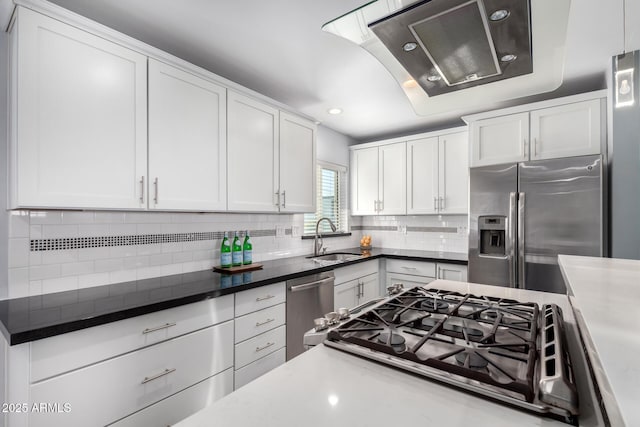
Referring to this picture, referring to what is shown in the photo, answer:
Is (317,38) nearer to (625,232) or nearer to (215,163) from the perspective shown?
(215,163)

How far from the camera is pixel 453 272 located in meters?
3.03

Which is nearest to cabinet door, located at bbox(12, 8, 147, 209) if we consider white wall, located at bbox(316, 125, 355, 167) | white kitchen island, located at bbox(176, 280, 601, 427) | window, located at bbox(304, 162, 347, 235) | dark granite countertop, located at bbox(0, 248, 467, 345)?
dark granite countertop, located at bbox(0, 248, 467, 345)

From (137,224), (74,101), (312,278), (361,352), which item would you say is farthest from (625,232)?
(74,101)

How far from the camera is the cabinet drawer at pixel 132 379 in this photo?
3.94 ft

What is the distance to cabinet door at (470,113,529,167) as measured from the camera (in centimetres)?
269

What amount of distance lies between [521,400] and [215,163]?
1.99m

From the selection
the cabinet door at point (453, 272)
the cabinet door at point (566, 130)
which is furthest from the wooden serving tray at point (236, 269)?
the cabinet door at point (566, 130)

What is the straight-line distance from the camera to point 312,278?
241cm

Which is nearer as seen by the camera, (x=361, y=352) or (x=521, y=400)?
(x=521, y=400)

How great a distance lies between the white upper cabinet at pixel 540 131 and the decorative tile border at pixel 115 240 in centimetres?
245

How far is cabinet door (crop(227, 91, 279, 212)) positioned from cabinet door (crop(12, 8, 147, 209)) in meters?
0.61

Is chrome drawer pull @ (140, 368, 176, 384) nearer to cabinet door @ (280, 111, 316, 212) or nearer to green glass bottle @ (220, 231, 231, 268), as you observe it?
green glass bottle @ (220, 231, 231, 268)

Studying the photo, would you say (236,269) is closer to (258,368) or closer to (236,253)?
(236,253)

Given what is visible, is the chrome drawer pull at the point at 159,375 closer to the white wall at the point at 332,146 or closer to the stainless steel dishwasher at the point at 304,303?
the stainless steel dishwasher at the point at 304,303
